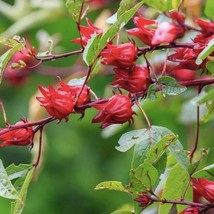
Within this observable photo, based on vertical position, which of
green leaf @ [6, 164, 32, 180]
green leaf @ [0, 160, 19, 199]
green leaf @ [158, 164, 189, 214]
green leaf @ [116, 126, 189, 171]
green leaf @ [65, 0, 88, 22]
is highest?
green leaf @ [65, 0, 88, 22]

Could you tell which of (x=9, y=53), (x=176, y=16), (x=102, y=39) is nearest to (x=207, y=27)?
(x=176, y=16)

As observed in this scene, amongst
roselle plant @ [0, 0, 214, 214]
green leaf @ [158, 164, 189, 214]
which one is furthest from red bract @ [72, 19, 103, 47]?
green leaf @ [158, 164, 189, 214]

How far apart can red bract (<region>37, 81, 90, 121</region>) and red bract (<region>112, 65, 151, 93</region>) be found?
5 centimetres

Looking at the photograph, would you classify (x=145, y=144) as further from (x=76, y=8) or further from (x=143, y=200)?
(x=76, y=8)

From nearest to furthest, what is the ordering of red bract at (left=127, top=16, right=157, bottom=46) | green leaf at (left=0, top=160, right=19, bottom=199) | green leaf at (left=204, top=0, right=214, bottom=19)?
green leaf at (left=0, top=160, right=19, bottom=199)
red bract at (left=127, top=16, right=157, bottom=46)
green leaf at (left=204, top=0, right=214, bottom=19)

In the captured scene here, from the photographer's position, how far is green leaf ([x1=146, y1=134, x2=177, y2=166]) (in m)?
1.06

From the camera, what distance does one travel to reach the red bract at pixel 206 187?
1.09 m

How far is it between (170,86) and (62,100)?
156mm

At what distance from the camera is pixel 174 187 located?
45.0 inches

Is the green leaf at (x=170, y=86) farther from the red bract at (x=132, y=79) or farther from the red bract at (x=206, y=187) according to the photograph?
the red bract at (x=206, y=187)

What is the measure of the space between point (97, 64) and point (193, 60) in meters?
0.14

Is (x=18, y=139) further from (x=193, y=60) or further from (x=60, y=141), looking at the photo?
(x=60, y=141)

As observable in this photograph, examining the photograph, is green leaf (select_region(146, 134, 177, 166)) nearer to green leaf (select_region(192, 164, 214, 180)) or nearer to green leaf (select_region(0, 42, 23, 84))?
green leaf (select_region(192, 164, 214, 180))

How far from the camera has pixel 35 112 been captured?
201cm
